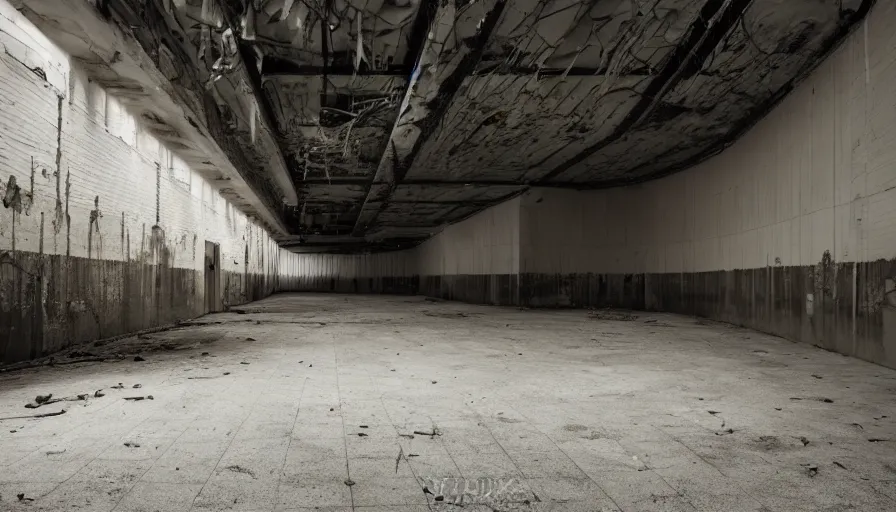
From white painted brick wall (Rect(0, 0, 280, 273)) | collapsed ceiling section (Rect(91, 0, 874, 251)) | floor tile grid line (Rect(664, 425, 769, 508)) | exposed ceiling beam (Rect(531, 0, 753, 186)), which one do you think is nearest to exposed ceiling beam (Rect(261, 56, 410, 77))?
collapsed ceiling section (Rect(91, 0, 874, 251))

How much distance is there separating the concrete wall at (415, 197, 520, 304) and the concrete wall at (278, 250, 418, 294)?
4.31 m

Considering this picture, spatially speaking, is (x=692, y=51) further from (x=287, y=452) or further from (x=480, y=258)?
(x=480, y=258)

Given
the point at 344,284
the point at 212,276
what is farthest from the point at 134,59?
the point at 344,284

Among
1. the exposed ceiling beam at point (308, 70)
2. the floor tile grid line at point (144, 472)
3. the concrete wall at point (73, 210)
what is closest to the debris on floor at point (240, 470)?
the floor tile grid line at point (144, 472)

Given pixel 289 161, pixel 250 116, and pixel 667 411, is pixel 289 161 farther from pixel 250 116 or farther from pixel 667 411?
pixel 667 411

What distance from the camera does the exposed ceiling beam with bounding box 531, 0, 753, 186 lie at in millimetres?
3740

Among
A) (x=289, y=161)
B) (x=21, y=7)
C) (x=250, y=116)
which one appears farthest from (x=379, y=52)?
(x=289, y=161)

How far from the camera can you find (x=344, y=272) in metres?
22.8

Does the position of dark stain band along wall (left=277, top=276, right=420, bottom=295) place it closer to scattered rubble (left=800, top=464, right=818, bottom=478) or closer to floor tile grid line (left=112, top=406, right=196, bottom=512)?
floor tile grid line (left=112, top=406, right=196, bottom=512)

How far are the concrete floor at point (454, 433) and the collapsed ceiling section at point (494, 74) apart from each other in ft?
7.88

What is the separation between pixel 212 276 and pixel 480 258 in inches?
225

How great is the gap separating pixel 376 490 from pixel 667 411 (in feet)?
5.03

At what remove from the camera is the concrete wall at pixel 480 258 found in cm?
1030

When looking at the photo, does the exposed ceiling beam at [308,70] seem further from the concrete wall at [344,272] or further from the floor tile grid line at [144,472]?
the concrete wall at [344,272]
